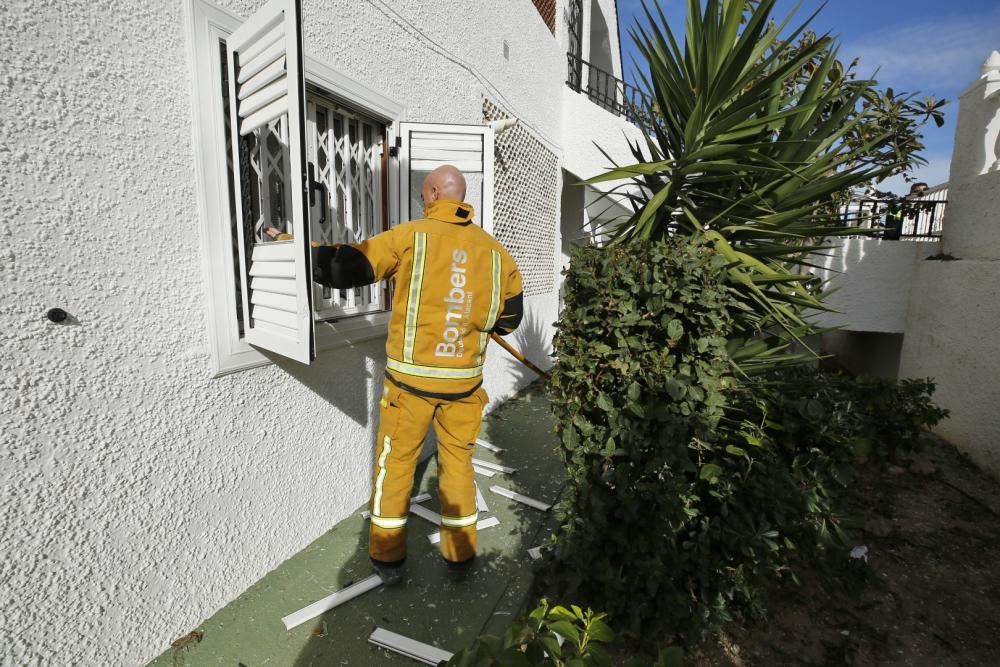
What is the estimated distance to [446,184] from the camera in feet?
7.73

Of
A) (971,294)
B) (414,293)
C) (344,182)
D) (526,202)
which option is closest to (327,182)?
(344,182)

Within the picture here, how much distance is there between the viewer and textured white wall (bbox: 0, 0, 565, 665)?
1.42m

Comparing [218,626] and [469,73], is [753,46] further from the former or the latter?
[218,626]

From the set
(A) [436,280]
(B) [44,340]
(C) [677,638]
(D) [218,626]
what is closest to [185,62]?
(B) [44,340]

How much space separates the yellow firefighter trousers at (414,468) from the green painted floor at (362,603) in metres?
0.19

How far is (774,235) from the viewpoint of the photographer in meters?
2.32

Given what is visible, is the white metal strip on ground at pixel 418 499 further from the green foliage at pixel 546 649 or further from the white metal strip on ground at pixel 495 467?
the green foliage at pixel 546 649

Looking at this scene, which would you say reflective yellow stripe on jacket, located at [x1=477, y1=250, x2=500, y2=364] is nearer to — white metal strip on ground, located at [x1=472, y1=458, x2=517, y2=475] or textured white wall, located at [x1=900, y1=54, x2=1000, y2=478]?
white metal strip on ground, located at [x1=472, y1=458, x2=517, y2=475]

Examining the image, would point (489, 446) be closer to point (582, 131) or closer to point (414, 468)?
point (414, 468)

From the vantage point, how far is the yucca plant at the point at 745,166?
7.25 ft

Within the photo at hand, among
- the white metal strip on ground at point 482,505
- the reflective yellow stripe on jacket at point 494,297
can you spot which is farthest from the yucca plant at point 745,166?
the white metal strip on ground at point 482,505

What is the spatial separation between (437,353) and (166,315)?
3.57 feet

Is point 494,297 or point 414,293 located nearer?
point 414,293

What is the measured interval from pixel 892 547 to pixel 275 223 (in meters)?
4.23
